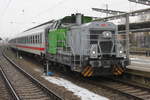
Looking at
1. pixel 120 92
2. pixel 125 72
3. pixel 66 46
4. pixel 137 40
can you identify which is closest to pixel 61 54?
pixel 66 46

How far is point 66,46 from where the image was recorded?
11.6 metres

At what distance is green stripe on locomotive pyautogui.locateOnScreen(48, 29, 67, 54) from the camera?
40.1ft

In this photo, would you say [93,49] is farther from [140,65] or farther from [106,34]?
[140,65]

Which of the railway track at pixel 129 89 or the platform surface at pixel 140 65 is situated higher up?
the platform surface at pixel 140 65

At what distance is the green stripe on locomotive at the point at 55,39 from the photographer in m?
12.2

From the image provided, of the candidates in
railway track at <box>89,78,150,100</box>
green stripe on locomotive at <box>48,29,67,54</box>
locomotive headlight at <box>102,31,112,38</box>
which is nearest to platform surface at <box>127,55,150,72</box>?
railway track at <box>89,78,150,100</box>

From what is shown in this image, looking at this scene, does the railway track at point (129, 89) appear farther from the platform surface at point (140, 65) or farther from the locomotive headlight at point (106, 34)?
the locomotive headlight at point (106, 34)

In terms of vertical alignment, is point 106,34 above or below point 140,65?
→ above

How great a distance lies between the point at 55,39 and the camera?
13414 millimetres

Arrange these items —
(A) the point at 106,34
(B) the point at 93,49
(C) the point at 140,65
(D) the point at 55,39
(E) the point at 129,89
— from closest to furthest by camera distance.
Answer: (E) the point at 129,89 → (B) the point at 93,49 → (A) the point at 106,34 → (C) the point at 140,65 → (D) the point at 55,39

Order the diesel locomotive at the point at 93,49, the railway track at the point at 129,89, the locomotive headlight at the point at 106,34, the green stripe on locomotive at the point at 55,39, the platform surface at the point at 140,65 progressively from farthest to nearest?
the green stripe on locomotive at the point at 55,39 < the platform surface at the point at 140,65 < the locomotive headlight at the point at 106,34 < the diesel locomotive at the point at 93,49 < the railway track at the point at 129,89

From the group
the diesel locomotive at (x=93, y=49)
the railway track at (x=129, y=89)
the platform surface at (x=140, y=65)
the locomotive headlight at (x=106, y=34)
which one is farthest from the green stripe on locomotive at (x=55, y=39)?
the platform surface at (x=140, y=65)

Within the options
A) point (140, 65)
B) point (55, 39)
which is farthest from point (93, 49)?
point (140, 65)

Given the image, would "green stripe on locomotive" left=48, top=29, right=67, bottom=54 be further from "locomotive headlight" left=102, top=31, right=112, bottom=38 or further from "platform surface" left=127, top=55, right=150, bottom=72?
"platform surface" left=127, top=55, right=150, bottom=72
